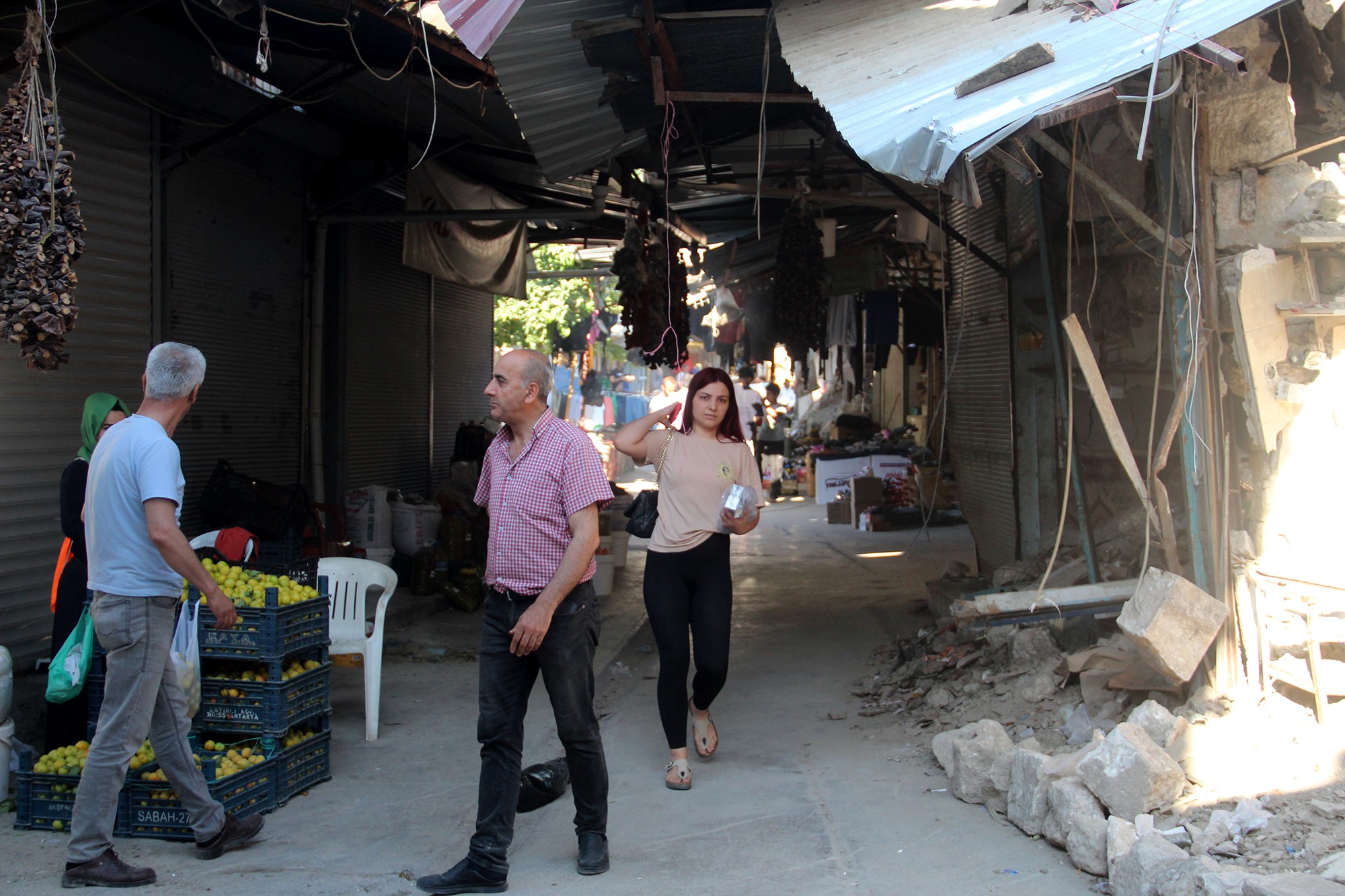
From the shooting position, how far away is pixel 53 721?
176 inches

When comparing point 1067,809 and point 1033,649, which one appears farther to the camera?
point 1033,649

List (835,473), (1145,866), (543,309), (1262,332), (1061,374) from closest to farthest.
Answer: (1145,866) < (1262,332) < (1061,374) < (835,473) < (543,309)

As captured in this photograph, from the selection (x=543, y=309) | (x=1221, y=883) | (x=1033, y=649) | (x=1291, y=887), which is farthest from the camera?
(x=543, y=309)

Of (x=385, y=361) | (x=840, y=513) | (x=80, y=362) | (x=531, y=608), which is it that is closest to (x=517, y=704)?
(x=531, y=608)

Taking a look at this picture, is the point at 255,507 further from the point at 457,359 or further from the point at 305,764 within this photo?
the point at 457,359

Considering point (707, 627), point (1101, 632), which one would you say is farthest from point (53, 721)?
point (1101, 632)

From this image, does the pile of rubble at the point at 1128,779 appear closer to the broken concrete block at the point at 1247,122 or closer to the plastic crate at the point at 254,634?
the broken concrete block at the point at 1247,122

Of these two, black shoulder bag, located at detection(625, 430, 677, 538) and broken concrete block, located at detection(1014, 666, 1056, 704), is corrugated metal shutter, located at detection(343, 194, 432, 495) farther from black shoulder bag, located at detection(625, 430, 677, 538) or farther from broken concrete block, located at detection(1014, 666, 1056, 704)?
broken concrete block, located at detection(1014, 666, 1056, 704)

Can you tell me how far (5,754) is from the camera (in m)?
4.34

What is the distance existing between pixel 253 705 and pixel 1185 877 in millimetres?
3634

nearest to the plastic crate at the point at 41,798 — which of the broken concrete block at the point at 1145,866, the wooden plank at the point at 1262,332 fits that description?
the broken concrete block at the point at 1145,866

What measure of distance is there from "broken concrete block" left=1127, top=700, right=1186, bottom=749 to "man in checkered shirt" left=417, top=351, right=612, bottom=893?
2.12 m

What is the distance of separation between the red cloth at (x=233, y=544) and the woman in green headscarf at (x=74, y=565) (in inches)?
44.7

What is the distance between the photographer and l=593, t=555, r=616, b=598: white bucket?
9148 mm
